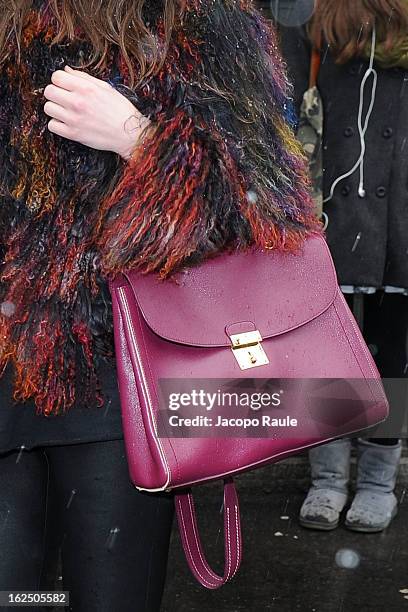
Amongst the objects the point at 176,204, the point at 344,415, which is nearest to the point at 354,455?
the point at 344,415

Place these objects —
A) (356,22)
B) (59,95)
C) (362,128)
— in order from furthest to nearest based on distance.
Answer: (362,128)
(356,22)
(59,95)

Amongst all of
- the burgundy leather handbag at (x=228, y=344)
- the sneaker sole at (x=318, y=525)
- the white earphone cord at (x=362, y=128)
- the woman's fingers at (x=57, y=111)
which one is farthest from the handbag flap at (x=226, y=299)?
the sneaker sole at (x=318, y=525)

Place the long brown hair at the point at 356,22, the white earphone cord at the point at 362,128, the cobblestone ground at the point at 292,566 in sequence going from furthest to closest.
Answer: the white earphone cord at the point at 362,128, the long brown hair at the point at 356,22, the cobblestone ground at the point at 292,566

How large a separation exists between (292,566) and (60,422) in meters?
1.90

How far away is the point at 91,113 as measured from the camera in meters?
1.62

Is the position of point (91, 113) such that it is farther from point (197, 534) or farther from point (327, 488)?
point (327, 488)

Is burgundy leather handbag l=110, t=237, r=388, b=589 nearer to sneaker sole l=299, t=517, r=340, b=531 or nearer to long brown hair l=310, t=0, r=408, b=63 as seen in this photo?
long brown hair l=310, t=0, r=408, b=63

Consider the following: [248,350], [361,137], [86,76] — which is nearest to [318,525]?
[361,137]

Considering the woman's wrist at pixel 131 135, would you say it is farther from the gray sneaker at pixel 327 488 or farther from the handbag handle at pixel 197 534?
the gray sneaker at pixel 327 488

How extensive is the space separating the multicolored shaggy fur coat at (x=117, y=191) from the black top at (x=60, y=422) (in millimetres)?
35

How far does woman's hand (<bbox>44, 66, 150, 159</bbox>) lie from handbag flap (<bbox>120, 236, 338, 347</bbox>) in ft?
0.73

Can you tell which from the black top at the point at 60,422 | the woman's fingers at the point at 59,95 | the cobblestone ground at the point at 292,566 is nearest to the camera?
the woman's fingers at the point at 59,95

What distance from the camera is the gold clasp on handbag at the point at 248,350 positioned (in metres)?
1.66

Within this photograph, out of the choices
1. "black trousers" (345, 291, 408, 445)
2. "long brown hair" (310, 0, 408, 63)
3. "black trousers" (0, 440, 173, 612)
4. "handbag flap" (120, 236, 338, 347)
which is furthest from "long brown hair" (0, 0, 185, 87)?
"black trousers" (345, 291, 408, 445)
